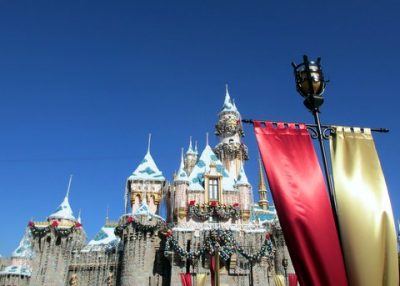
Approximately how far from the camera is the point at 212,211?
102 feet

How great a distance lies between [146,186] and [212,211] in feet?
26.9

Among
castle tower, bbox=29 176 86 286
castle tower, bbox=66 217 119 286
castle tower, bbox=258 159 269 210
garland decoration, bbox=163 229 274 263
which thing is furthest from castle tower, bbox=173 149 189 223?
castle tower, bbox=258 159 269 210

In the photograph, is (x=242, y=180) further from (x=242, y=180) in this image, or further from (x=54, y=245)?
(x=54, y=245)

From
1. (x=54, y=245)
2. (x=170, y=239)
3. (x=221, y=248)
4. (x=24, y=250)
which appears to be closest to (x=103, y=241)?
(x=54, y=245)

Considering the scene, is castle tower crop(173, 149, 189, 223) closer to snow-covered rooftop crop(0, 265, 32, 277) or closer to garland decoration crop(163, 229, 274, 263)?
garland decoration crop(163, 229, 274, 263)

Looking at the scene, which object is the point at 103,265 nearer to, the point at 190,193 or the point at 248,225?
the point at 190,193

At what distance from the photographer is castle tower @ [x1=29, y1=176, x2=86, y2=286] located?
31.6 metres

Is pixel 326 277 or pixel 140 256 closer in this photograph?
pixel 326 277

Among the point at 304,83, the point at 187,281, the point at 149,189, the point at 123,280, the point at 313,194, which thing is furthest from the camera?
the point at 149,189

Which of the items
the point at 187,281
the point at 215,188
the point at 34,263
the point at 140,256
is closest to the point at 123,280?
the point at 140,256

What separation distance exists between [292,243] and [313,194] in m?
0.82

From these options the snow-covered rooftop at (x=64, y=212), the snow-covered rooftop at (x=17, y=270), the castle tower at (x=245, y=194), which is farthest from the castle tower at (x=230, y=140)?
the snow-covered rooftop at (x=17, y=270)

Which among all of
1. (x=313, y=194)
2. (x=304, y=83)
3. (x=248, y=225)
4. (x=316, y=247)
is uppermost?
(x=248, y=225)

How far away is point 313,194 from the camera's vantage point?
4.92 m
